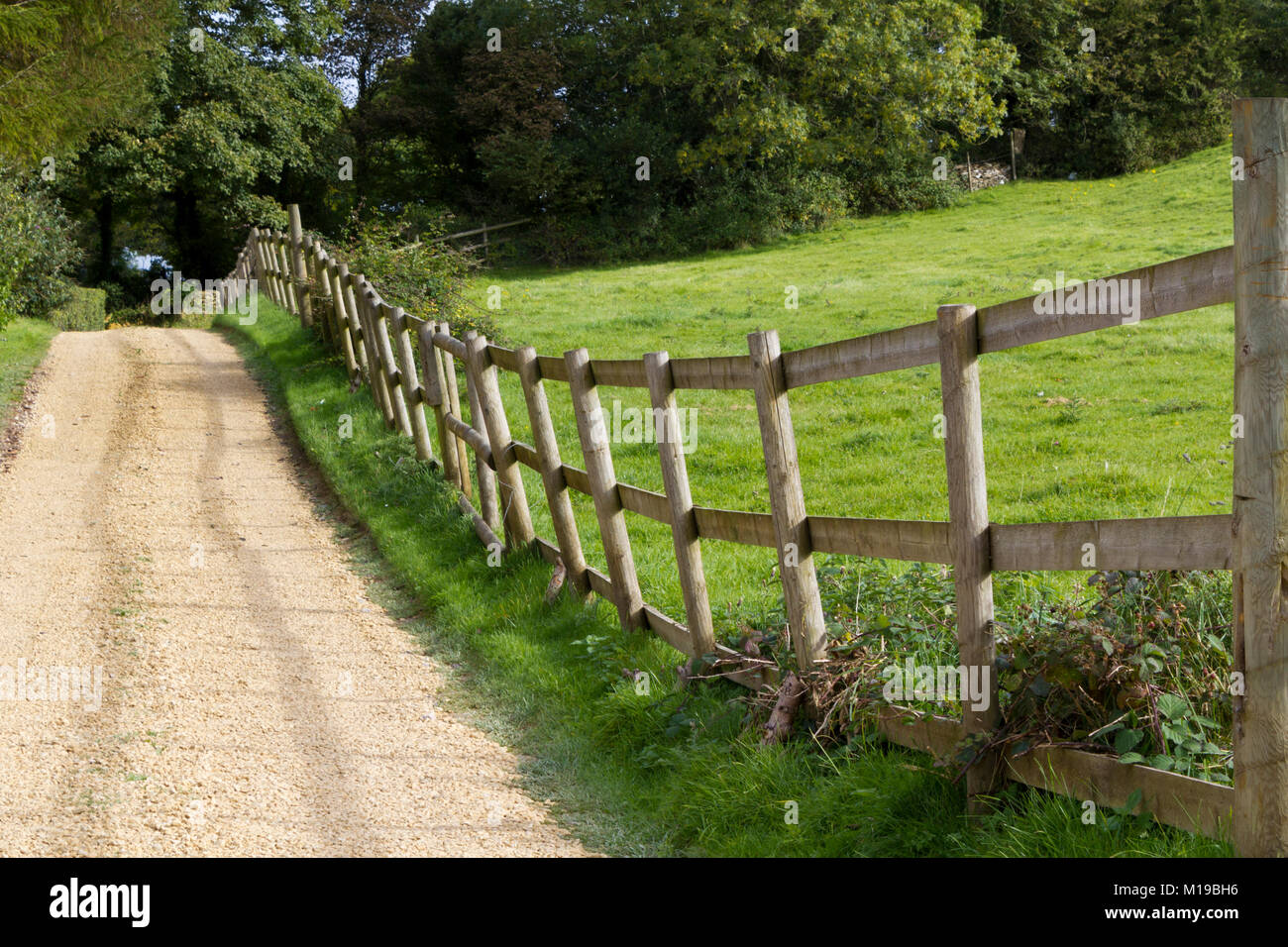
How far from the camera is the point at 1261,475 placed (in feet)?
9.30

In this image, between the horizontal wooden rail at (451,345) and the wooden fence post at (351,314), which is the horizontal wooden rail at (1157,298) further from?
the wooden fence post at (351,314)

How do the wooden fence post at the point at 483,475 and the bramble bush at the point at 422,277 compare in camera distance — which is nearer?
the wooden fence post at the point at 483,475

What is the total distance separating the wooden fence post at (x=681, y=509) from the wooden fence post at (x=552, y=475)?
61.9 inches

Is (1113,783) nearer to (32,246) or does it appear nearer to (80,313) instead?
(32,246)

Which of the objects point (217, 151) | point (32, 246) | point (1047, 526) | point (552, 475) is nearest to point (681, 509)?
point (552, 475)

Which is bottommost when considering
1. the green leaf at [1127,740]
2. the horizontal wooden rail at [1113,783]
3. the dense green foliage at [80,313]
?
the horizontal wooden rail at [1113,783]

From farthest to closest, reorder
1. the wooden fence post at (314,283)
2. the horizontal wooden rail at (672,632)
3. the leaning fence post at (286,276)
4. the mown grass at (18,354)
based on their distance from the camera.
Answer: the leaning fence post at (286,276) → the wooden fence post at (314,283) → the mown grass at (18,354) → the horizontal wooden rail at (672,632)

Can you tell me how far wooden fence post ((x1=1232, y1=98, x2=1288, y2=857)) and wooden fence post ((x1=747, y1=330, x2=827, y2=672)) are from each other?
1927 millimetres

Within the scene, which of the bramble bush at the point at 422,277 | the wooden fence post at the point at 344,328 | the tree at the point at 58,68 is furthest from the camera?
the bramble bush at the point at 422,277

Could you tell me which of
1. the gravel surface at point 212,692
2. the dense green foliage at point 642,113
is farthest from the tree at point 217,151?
the gravel surface at point 212,692

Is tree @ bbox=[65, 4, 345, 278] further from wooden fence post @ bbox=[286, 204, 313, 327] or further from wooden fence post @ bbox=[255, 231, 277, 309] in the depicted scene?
wooden fence post @ bbox=[286, 204, 313, 327]

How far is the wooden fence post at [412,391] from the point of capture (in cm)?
1069

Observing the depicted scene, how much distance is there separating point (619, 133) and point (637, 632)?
29.6 meters

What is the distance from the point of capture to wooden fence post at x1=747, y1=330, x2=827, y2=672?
15.1 feet
